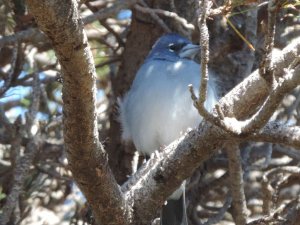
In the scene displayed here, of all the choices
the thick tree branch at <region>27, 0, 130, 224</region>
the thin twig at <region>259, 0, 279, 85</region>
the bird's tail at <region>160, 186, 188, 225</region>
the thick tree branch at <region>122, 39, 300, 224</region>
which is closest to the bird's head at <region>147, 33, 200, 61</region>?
the bird's tail at <region>160, 186, 188, 225</region>

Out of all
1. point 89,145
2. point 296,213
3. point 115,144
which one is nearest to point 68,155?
point 89,145

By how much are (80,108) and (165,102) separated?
2.01m

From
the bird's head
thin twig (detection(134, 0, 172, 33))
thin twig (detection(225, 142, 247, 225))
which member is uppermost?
thin twig (detection(134, 0, 172, 33))

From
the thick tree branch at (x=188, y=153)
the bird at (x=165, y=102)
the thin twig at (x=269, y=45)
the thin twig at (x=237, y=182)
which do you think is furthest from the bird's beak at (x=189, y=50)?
the thin twig at (x=269, y=45)

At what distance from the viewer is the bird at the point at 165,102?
14.0 ft

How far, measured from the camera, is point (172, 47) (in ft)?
15.0

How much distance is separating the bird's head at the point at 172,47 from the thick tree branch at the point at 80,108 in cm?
188

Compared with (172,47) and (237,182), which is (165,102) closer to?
(172,47)

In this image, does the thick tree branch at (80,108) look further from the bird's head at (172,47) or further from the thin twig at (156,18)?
the bird's head at (172,47)

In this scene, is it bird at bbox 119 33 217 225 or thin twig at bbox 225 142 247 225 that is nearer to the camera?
thin twig at bbox 225 142 247 225

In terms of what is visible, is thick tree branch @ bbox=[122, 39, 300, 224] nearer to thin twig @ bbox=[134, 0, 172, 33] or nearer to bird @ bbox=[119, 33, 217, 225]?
bird @ bbox=[119, 33, 217, 225]

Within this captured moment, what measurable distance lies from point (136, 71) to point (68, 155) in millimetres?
2358

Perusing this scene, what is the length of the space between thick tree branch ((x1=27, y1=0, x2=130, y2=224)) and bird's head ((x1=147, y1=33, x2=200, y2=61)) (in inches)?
74.1

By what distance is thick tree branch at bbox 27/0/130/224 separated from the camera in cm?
199
